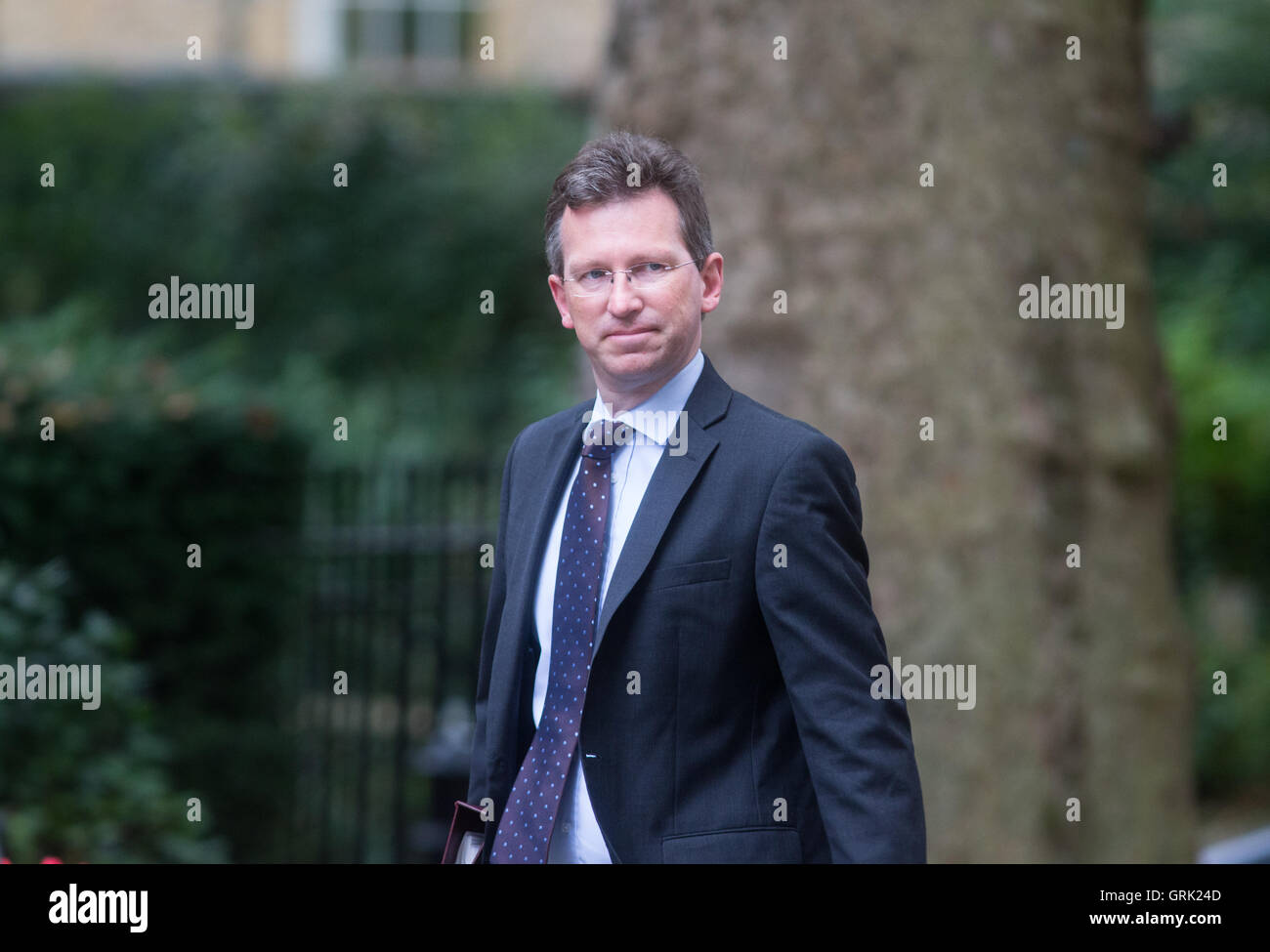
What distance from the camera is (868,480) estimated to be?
443cm

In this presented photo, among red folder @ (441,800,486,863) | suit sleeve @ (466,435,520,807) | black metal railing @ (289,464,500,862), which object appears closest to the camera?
red folder @ (441,800,486,863)

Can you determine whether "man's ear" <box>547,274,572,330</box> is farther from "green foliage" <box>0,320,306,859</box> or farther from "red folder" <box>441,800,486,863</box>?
"green foliage" <box>0,320,306,859</box>

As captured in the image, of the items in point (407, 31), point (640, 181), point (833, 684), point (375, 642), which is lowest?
point (375, 642)

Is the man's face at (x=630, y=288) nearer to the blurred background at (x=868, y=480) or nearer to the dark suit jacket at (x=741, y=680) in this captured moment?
the dark suit jacket at (x=741, y=680)

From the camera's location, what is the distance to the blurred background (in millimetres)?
4488

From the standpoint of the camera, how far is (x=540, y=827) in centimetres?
172

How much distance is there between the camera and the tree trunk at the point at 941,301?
14.6 feet

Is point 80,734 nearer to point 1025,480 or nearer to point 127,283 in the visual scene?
point 1025,480

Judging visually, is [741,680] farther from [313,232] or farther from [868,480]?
[313,232]

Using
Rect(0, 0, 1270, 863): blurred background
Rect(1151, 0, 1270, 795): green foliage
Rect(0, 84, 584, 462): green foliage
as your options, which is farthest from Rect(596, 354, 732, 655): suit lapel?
Rect(0, 84, 584, 462): green foliage

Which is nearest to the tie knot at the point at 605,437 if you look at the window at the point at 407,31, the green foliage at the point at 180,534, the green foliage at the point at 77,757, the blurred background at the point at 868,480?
the blurred background at the point at 868,480

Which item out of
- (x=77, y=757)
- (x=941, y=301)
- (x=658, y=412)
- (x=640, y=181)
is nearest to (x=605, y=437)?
(x=658, y=412)

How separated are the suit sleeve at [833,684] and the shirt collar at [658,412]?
0.15 m

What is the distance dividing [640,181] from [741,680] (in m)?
0.60
